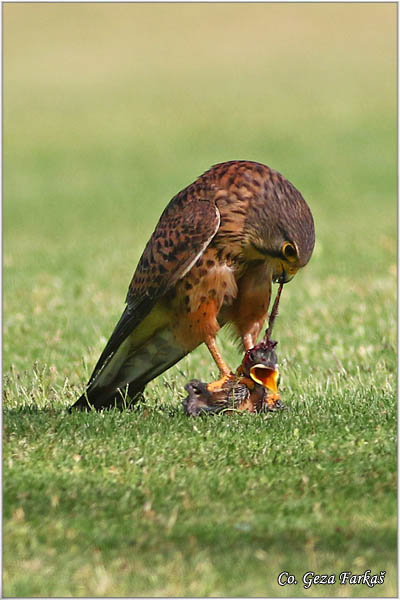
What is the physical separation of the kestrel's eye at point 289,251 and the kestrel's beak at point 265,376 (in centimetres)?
72

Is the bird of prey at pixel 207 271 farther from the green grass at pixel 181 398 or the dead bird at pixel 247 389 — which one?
the green grass at pixel 181 398

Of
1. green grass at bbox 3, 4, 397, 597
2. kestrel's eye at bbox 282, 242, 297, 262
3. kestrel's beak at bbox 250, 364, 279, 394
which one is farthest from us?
kestrel's beak at bbox 250, 364, 279, 394

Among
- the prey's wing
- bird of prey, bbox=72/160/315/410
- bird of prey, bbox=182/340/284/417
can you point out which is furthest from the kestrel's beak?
the prey's wing

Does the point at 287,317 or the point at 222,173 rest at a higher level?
the point at 222,173

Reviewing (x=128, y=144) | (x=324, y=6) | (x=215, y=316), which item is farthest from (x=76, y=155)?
(x=215, y=316)

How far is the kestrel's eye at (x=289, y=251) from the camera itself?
6.16 metres

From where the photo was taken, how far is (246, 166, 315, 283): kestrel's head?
617cm

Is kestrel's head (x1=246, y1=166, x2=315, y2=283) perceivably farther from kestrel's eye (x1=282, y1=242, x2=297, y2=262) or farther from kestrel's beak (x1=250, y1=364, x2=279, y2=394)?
kestrel's beak (x1=250, y1=364, x2=279, y2=394)

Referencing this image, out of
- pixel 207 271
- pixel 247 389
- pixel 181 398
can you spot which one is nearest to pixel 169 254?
pixel 207 271

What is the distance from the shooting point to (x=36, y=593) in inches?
165

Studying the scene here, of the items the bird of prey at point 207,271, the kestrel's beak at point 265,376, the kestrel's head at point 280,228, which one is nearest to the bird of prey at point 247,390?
the kestrel's beak at point 265,376

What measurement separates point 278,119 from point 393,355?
71.7 ft

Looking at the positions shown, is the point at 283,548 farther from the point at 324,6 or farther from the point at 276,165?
the point at 324,6

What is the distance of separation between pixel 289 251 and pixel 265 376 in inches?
33.0
